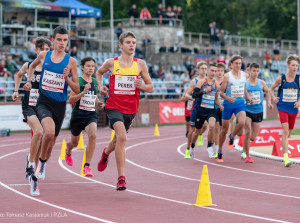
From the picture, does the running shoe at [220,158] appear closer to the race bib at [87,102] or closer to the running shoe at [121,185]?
the race bib at [87,102]

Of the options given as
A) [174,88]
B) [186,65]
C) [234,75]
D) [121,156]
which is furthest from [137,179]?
[186,65]

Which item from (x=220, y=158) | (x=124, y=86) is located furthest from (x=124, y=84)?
(x=220, y=158)

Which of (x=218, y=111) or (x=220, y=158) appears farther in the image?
(x=218, y=111)

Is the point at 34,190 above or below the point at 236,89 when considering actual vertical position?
below

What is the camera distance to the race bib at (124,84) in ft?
32.7

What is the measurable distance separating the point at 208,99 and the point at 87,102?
4.10 metres

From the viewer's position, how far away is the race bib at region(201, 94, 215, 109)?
49.5 ft

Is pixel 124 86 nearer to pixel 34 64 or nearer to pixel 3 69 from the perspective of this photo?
pixel 34 64

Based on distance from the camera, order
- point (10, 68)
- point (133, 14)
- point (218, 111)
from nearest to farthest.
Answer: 1. point (218, 111)
2. point (10, 68)
3. point (133, 14)

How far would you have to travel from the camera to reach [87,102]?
38.8 ft

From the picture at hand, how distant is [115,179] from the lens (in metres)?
11.8

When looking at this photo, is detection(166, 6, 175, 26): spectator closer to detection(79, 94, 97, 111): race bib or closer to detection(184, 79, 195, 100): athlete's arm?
detection(184, 79, 195, 100): athlete's arm

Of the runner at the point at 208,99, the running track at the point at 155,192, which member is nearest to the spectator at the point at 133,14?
the running track at the point at 155,192

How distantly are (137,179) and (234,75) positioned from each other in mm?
4213
